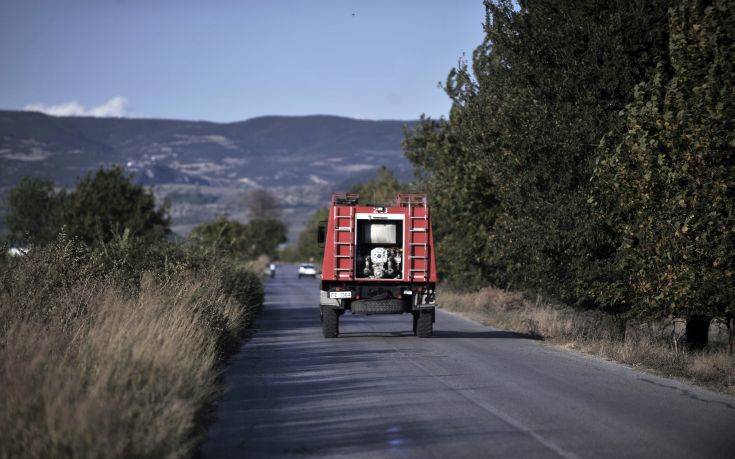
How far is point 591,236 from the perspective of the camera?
20.1m

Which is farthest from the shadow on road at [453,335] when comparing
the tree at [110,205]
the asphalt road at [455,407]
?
the tree at [110,205]

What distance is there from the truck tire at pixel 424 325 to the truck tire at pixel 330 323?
1850 millimetres

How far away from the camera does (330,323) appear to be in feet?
74.4

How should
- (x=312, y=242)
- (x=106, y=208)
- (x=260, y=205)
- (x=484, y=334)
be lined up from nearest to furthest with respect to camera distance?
1. (x=484, y=334)
2. (x=106, y=208)
3. (x=312, y=242)
4. (x=260, y=205)

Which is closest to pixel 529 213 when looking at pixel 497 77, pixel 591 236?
pixel 591 236

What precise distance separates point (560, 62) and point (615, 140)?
2.23 metres

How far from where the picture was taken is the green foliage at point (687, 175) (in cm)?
1596

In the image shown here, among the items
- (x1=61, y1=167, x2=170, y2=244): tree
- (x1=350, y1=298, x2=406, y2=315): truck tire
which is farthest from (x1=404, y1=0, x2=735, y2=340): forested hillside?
(x1=61, y1=167, x2=170, y2=244): tree

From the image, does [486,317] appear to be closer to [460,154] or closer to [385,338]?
[460,154]

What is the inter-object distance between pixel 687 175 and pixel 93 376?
1073 centimetres

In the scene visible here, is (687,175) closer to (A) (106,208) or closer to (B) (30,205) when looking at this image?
(A) (106,208)

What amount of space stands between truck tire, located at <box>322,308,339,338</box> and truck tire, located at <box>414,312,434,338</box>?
1.85 m

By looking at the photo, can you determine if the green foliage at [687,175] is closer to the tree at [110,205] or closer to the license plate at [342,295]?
the license plate at [342,295]

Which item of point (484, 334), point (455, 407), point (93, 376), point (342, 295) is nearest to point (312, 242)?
point (484, 334)
